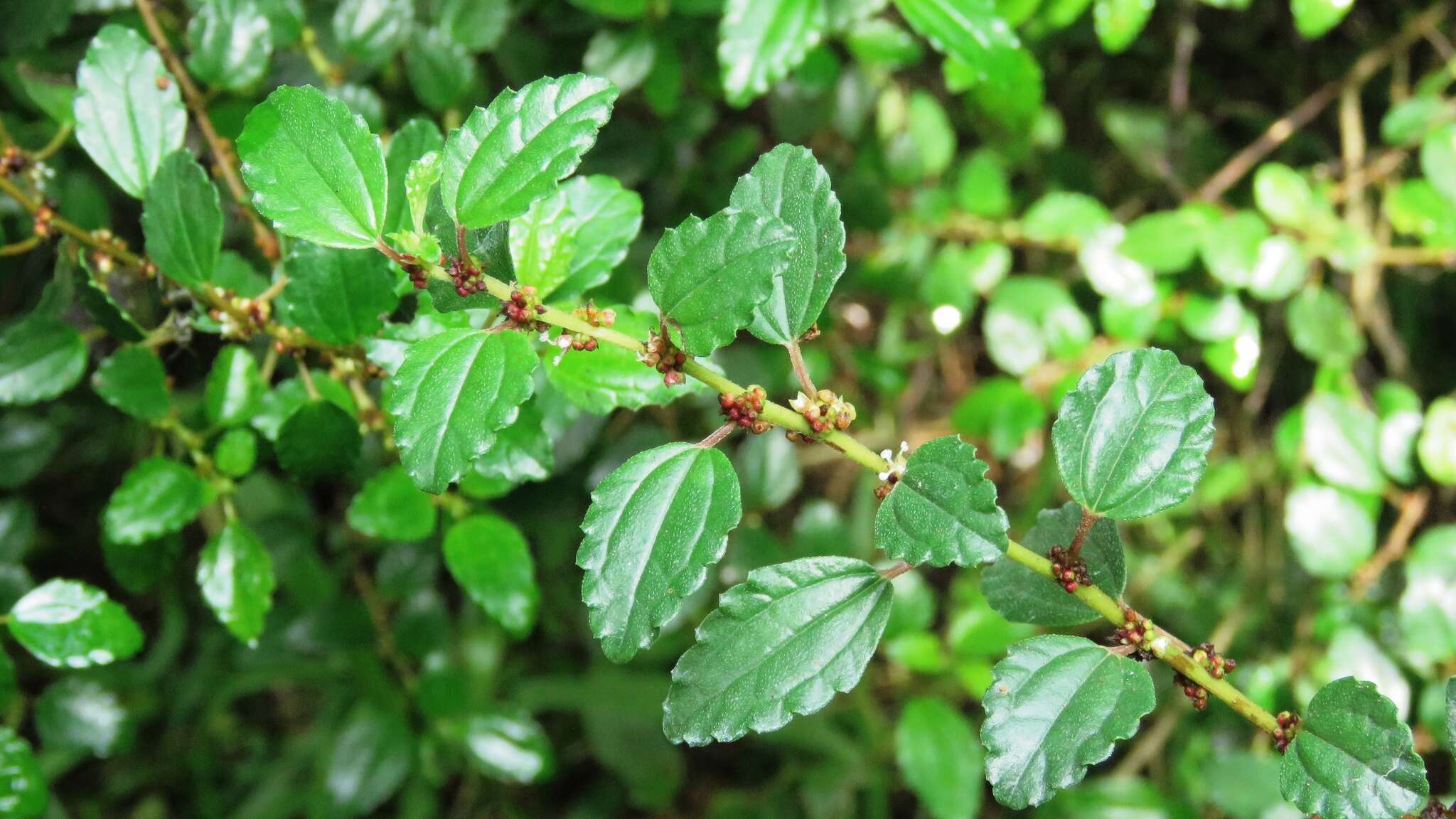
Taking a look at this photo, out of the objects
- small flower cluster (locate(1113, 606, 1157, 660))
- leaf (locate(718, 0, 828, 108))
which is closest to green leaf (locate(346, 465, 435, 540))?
leaf (locate(718, 0, 828, 108))

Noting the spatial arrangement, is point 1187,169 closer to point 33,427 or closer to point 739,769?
point 739,769

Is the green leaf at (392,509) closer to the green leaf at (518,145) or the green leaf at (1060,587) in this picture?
the green leaf at (518,145)

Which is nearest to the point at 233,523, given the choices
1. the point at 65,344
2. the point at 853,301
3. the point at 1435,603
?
the point at 65,344

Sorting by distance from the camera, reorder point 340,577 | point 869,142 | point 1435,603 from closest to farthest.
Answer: point 1435,603
point 340,577
point 869,142

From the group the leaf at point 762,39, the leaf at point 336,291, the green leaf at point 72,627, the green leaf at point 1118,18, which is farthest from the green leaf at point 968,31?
the green leaf at point 72,627

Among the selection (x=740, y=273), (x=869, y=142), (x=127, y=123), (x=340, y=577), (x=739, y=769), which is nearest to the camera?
(x=740, y=273)
